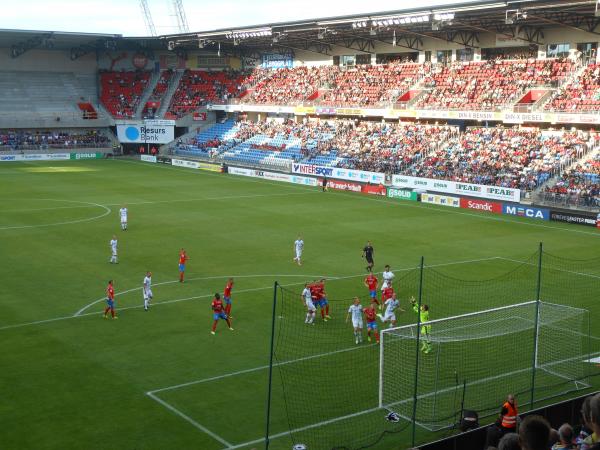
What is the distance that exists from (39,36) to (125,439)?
71814 mm

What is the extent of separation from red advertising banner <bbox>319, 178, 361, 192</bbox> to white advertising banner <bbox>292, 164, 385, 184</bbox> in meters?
1.63

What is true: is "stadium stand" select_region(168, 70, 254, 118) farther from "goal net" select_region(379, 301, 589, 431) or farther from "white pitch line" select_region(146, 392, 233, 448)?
"white pitch line" select_region(146, 392, 233, 448)

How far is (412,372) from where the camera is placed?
704 inches

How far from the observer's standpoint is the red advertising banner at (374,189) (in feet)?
175

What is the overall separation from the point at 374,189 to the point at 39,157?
139ft

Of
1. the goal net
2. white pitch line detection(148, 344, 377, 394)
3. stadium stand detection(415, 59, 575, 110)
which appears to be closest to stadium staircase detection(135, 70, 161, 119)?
stadium stand detection(415, 59, 575, 110)

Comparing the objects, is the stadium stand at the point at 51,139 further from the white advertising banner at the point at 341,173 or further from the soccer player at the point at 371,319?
the soccer player at the point at 371,319

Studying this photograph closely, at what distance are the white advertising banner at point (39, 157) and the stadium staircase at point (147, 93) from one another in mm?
10796

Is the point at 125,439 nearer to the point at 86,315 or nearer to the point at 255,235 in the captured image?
the point at 86,315

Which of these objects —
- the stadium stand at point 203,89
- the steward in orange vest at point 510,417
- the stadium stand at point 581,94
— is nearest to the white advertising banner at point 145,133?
the stadium stand at point 203,89

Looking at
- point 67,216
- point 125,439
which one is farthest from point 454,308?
point 67,216

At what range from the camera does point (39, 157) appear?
77.6 m

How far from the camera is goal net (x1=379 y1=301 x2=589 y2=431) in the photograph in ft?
55.2

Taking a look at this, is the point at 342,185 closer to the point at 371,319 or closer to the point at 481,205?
the point at 481,205
